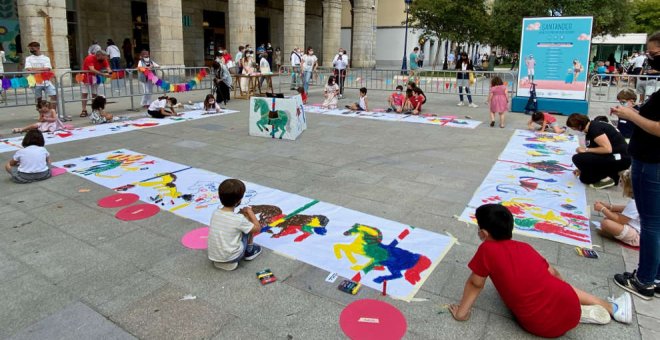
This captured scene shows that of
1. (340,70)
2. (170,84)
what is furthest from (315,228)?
(340,70)

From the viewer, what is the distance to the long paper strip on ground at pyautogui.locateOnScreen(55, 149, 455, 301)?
4.06 m

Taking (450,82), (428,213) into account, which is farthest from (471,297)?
(450,82)

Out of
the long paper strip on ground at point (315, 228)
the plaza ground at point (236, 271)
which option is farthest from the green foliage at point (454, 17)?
the long paper strip on ground at point (315, 228)

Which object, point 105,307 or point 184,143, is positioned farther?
point 184,143

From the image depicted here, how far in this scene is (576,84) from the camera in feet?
41.4

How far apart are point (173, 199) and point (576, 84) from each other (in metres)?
11.4

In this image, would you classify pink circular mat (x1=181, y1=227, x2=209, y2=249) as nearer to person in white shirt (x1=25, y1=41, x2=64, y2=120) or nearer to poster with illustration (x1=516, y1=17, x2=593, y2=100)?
person in white shirt (x1=25, y1=41, x2=64, y2=120)

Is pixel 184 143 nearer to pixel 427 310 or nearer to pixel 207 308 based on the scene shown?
pixel 207 308

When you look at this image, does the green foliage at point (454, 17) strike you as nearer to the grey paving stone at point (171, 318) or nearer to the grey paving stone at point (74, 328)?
the grey paving stone at point (171, 318)

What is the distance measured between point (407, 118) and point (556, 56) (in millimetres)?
4509

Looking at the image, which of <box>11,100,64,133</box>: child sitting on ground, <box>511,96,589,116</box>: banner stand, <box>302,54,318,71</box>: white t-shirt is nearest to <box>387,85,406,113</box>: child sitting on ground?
<box>511,96,589,116</box>: banner stand

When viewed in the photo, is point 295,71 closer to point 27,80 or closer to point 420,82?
point 420,82

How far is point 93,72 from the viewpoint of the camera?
1188 centimetres

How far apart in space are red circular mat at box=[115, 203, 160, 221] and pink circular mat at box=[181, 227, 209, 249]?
811mm
